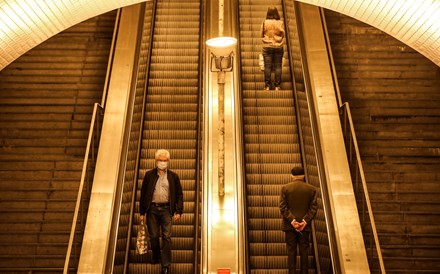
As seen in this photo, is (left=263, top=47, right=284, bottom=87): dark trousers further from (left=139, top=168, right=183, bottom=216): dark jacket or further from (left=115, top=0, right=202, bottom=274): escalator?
(left=139, top=168, right=183, bottom=216): dark jacket

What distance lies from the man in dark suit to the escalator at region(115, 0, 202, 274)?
1.23 meters

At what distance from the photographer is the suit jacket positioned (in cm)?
745

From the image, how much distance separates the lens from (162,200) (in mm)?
7676

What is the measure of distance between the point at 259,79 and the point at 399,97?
2.18 meters

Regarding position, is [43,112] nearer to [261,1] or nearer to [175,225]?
[175,225]

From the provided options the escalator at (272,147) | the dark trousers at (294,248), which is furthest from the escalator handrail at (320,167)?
the dark trousers at (294,248)

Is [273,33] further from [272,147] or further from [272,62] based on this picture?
[272,147]

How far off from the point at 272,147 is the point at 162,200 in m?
2.77

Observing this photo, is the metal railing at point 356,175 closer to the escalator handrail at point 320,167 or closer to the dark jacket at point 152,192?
the escalator handrail at point 320,167

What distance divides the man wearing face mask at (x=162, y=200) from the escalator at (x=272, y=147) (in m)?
1.11

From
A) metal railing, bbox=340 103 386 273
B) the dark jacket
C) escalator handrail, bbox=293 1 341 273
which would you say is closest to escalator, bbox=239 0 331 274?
escalator handrail, bbox=293 1 341 273

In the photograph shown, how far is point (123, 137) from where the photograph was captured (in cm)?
943

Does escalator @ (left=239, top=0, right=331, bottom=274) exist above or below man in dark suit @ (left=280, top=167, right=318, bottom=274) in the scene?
above

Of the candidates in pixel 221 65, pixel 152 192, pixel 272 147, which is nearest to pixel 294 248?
pixel 152 192
